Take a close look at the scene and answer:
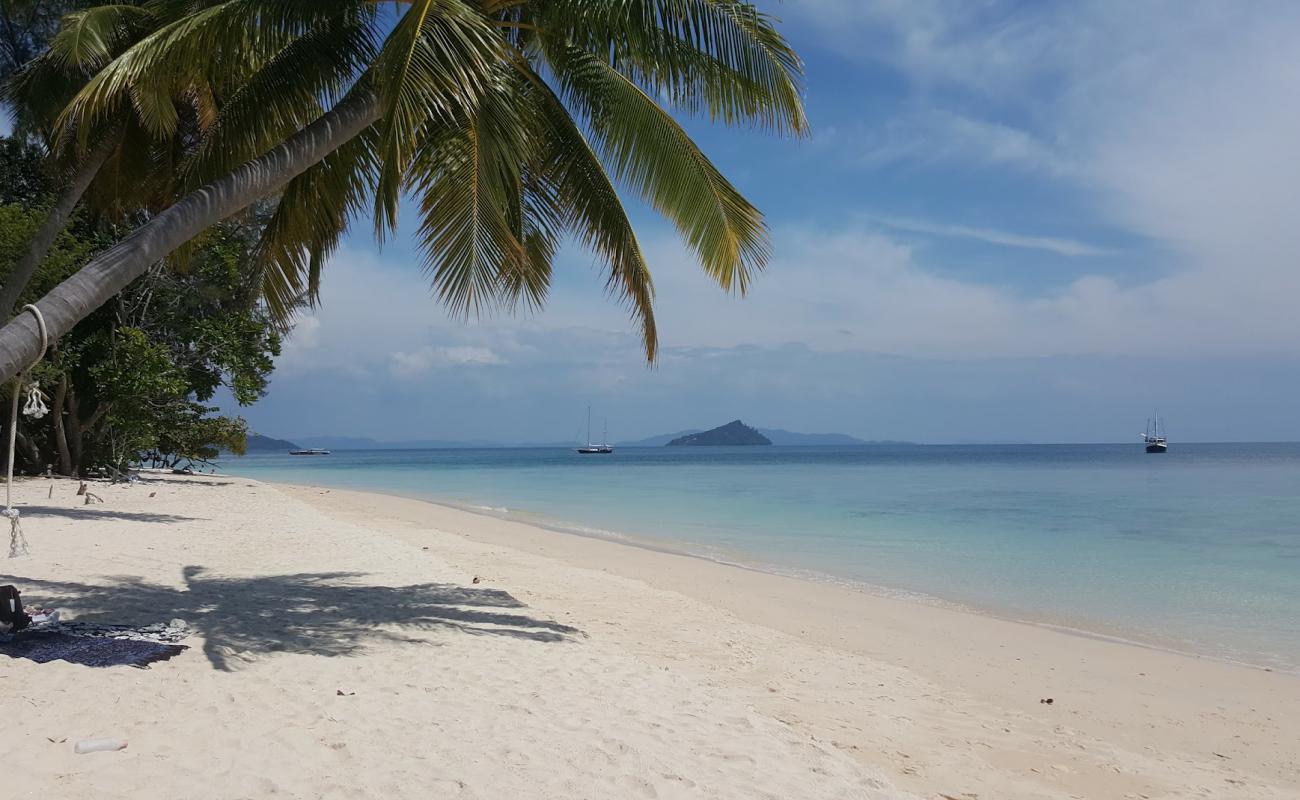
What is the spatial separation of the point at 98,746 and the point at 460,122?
15.0 feet

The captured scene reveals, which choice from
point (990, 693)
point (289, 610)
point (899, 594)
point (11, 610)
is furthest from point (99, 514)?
point (990, 693)

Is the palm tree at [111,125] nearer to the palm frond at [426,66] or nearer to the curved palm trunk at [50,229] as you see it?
the curved palm trunk at [50,229]

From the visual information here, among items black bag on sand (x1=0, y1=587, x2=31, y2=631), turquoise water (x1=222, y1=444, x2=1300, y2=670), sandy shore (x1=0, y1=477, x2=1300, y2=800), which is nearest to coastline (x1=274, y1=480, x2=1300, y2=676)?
turquoise water (x1=222, y1=444, x2=1300, y2=670)

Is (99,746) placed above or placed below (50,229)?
below

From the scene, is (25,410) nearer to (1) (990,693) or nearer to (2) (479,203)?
(2) (479,203)

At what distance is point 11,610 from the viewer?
4.80 meters

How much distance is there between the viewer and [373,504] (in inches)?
898

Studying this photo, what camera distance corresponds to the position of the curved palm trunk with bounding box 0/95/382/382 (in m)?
4.09

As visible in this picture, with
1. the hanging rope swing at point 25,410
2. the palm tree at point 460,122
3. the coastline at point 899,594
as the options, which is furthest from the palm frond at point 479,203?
the coastline at point 899,594

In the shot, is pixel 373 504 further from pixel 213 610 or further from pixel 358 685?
pixel 358 685

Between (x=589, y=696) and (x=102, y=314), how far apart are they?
14779 millimetres

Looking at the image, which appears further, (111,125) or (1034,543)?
(1034,543)

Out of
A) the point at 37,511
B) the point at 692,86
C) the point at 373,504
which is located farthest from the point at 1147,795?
the point at 373,504

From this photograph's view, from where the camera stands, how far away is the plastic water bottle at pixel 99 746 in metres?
3.24
